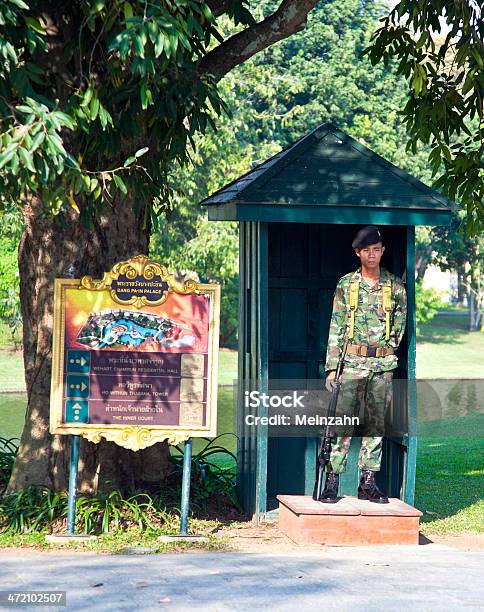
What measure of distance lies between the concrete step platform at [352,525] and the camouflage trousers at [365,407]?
0.52 metres

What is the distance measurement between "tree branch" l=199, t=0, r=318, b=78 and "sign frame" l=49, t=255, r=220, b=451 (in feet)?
6.26

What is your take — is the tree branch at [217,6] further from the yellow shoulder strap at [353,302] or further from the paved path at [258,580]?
the paved path at [258,580]

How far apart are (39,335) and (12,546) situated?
174 centimetres

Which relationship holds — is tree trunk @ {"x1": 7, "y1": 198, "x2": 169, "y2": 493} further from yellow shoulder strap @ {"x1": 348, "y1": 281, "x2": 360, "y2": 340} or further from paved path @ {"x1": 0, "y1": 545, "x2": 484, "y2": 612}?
yellow shoulder strap @ {"x1": 348, "y1": 281, "x2": 360, "y2": 340}

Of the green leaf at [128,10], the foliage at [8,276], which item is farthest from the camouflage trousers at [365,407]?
the foliage at [8,276]

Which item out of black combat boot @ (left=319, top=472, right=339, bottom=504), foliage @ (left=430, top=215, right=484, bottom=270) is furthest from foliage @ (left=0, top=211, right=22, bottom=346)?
black combat boot @ (left=319, top=472, right=339, bottom=504)

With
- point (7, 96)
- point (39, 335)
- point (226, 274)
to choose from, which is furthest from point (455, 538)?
point (226, 274)

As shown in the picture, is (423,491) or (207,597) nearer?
(207,597)

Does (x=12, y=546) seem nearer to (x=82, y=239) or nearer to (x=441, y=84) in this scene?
(x=82, y=239)

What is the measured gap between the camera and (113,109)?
7855mm

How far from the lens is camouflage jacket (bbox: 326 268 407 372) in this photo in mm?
8492

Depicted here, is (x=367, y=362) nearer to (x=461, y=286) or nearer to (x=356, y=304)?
(x=356, y=304)

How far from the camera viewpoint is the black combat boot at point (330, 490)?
8406 mm

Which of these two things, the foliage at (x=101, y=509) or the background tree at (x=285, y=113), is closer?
the foliage at (x=101, y=509)
